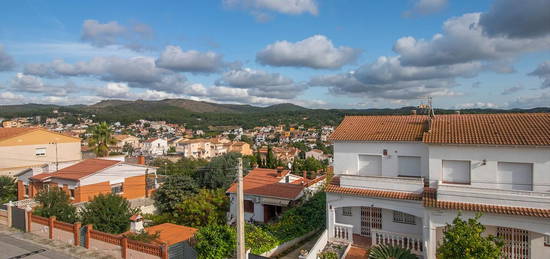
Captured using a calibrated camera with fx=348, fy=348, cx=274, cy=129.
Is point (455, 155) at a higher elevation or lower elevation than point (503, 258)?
higher

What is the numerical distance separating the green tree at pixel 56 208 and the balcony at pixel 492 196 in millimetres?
21115

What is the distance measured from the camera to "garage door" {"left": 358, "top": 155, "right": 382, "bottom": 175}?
16616mm

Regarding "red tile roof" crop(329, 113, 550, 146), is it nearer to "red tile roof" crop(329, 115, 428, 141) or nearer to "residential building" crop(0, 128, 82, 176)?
"red tile roof" crop(329, 115, 428, 141)

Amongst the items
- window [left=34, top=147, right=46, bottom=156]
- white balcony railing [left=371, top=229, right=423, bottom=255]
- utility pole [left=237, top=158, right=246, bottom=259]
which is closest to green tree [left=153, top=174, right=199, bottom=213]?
white balcony railing [left=371, top=229, right=423, bottom=255]

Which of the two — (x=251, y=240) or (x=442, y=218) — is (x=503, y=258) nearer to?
(x=442, y=218)

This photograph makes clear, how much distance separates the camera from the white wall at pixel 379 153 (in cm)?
1552

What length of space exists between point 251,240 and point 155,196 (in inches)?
774

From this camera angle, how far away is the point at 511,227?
1209cm

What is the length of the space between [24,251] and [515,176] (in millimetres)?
23649

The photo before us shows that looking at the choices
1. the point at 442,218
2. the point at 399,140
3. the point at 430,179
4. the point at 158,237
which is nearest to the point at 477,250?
the point at 442,218

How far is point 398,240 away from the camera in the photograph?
14.4 meters

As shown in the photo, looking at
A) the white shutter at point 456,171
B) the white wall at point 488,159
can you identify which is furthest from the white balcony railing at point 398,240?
the white shutter at point 456,171

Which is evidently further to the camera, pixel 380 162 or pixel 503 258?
pixel 380 162

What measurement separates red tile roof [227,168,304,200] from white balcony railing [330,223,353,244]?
25.3ft
